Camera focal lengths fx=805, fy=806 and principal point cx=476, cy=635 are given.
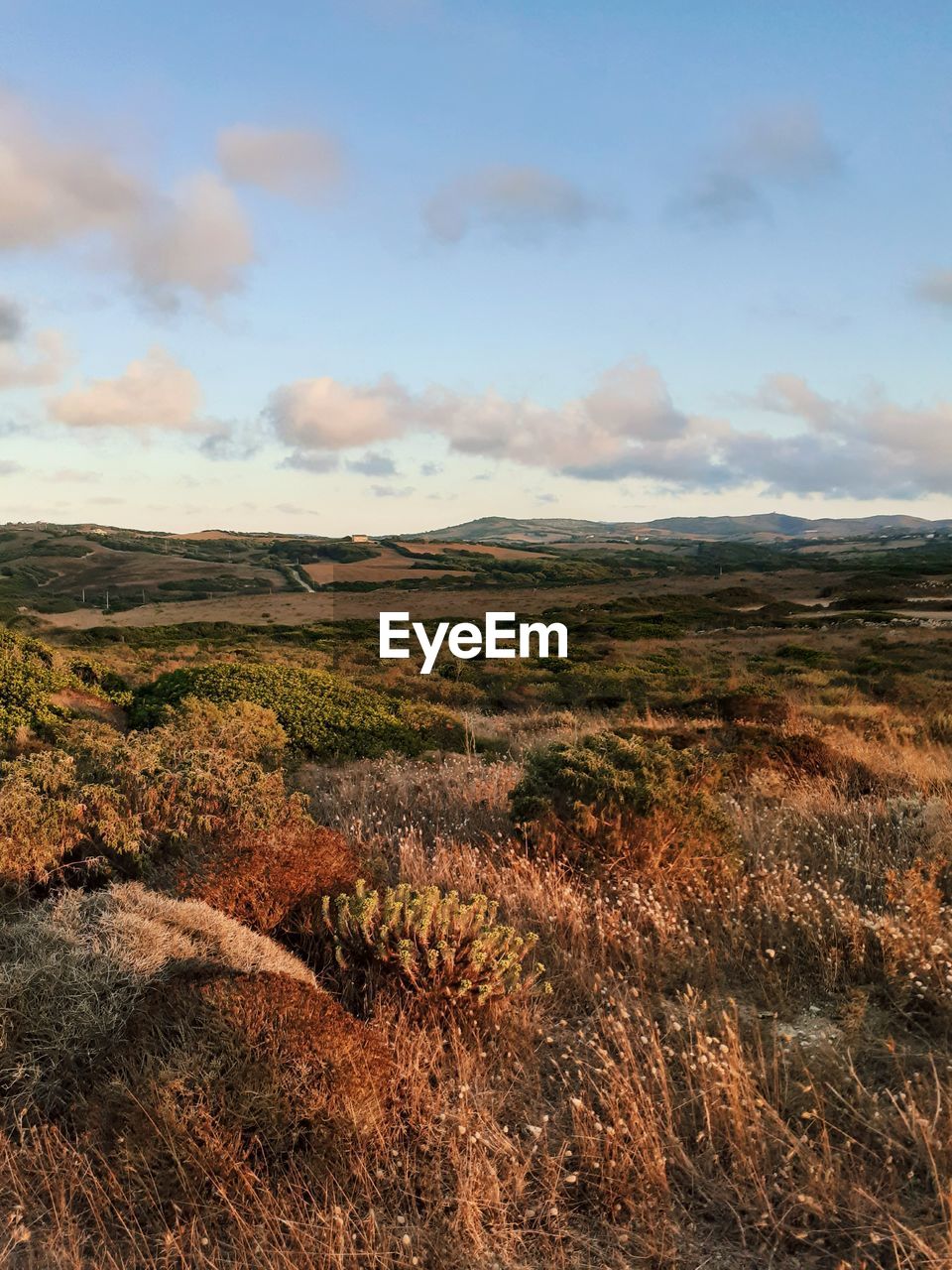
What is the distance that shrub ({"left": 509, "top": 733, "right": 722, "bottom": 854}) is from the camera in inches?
224

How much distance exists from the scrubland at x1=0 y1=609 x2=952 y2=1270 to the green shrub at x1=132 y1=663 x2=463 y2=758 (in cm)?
447

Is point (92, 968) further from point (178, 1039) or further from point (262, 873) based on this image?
point (262, 873)

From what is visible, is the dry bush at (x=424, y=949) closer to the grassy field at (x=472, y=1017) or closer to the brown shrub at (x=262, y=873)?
the grassy field at (x=472, y=1017)

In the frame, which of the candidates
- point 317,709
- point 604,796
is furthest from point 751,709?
point 604,796

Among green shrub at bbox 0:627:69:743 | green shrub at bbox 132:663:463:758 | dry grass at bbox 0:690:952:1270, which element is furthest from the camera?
green shrub at bbox 132:663:463:758

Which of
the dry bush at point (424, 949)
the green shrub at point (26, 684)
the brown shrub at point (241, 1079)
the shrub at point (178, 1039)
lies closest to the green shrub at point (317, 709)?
the green shrub at point (26, 684)

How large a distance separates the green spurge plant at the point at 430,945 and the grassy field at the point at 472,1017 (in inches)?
0.8

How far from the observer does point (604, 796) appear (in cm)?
585

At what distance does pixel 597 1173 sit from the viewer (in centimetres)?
282

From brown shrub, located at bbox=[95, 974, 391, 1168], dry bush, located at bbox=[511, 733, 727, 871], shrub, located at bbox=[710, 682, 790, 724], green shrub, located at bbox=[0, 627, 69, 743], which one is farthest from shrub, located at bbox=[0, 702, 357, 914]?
shrub, located at bbox=[710, 682, 790, 724]

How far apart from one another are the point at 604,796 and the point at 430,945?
2.22 metres

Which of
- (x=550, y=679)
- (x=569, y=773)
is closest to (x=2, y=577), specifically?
(x=550, y=679)

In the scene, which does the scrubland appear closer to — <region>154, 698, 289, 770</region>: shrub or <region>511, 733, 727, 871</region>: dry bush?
<region>511, 733, 727, 871</region>: dry bush

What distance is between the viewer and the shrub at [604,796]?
568 cm
